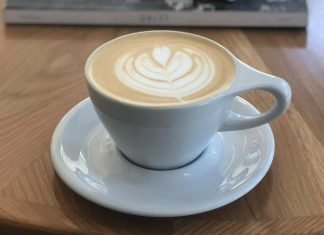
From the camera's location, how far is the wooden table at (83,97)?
0.46m

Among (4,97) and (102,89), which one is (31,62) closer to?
(4,97)

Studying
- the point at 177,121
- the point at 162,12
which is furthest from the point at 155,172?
the point at 162,12

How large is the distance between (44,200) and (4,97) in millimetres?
194

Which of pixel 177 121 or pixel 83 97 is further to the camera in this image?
pixel 83 97

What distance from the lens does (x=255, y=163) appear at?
1.69 ft

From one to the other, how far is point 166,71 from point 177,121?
0.07 meters

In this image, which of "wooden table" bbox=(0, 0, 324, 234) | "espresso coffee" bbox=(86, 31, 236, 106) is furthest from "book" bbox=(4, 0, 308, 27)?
"espresso coffee" bbox=(86, 31, 236, 106)

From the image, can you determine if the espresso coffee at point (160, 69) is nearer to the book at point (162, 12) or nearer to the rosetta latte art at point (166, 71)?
the rosetta latte art at point (166, 71)

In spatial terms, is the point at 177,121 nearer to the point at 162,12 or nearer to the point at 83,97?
the point at 83,97

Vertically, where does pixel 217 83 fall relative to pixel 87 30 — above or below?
above

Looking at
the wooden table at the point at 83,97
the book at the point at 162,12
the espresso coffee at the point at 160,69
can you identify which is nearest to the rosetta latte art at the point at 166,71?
the espresso coffee at the point at 160,69

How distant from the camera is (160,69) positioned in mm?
505

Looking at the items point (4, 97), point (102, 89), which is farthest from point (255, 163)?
point (4, 97)

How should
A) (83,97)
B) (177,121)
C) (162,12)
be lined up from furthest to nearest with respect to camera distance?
(162,12), (83,97), (177,121)
